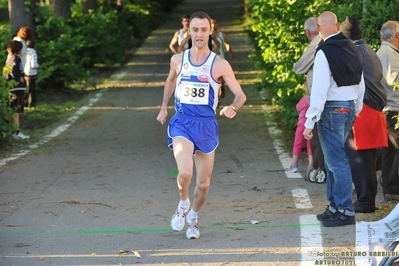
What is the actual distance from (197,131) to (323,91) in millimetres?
1168

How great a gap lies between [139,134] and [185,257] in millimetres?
7396

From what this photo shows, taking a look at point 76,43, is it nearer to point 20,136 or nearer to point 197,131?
point 20,136

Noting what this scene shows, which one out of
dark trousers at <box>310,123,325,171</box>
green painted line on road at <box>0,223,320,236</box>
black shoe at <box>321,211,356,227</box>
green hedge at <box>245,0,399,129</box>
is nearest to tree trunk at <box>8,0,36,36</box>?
green hedge at <box>245,0,399,129</box>

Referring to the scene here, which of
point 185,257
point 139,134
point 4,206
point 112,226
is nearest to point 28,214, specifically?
point 4,206

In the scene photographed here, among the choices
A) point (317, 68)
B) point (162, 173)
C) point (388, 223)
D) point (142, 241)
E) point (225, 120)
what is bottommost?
point (225, 120)

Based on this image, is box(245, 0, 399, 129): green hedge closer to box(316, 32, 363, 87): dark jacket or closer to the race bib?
box(316, 32, 363, 87): dark jacket

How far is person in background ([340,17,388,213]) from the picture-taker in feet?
27.5

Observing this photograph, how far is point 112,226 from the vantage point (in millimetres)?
8141

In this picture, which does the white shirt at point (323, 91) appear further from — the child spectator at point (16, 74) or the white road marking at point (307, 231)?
the child spectator at point (16, 74)

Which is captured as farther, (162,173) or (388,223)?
(162,173)

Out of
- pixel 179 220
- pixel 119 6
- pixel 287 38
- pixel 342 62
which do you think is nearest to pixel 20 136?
pixel 287 38

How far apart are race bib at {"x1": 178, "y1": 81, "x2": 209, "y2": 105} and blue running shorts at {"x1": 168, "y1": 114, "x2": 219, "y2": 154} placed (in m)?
0.15

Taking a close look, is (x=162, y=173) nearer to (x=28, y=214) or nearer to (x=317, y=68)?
(x=28, y=214)

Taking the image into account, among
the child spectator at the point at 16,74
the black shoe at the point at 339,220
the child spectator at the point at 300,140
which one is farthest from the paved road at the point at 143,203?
the child spectator at the point at 16,74
